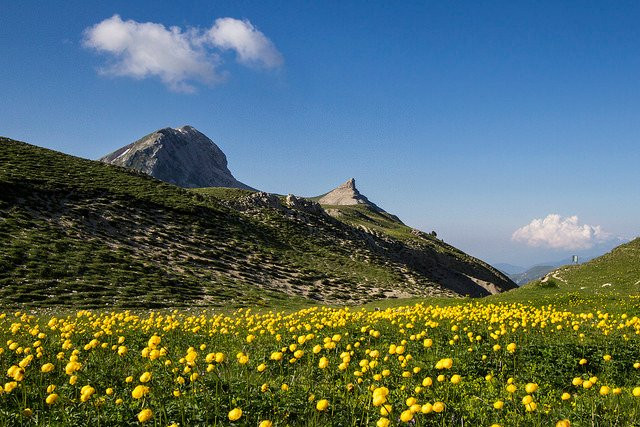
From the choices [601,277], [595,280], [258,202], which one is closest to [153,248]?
[258,202]

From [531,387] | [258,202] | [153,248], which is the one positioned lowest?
[153,248]

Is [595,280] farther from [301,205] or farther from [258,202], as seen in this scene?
[258,202]

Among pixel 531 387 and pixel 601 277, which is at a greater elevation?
pixel 601 277

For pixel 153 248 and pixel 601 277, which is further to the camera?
pixel 153 248

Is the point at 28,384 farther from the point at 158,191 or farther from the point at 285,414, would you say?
the point at 158,191

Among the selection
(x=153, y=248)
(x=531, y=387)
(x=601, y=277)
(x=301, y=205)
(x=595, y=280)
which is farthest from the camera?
(x=301, y=205)

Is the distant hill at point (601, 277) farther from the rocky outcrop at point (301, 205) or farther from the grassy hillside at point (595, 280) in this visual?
the rocky outcrop at point (301, 205)

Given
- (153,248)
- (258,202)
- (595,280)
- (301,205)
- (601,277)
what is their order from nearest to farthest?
1. (595,280)
2. (601,277)
3. (153,248)
4. (258,202)
5. (301,205)

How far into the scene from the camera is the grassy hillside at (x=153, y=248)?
33.0 m

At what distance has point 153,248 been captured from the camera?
47969mm

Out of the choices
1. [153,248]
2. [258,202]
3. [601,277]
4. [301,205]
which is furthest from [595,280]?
[258,202]

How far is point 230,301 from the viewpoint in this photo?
3519 centimetres

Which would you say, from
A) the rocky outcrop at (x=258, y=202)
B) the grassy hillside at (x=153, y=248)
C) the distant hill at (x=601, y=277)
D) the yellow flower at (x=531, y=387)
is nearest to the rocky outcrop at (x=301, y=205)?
the grassy hillside at (x=153, y=248)

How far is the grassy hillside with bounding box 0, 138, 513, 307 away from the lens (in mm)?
32969
